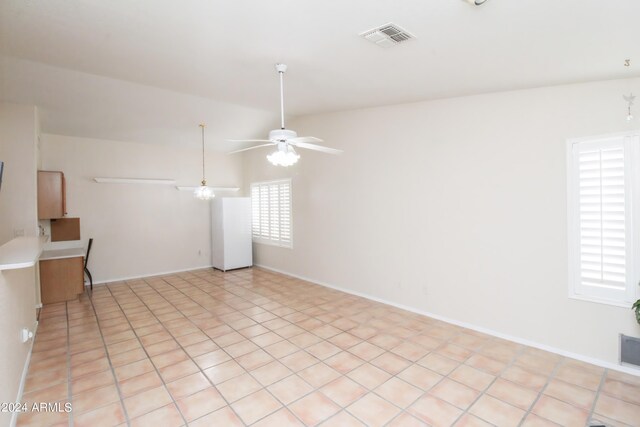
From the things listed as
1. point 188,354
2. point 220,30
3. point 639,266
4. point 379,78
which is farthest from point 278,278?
point 639,266

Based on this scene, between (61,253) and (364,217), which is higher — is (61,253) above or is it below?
below

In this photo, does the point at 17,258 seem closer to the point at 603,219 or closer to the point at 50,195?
the point at 50,195

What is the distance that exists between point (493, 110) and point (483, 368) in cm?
283

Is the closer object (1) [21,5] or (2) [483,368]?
(1) [21,5]

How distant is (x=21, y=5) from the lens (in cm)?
221

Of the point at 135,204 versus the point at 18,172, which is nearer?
the point at 18,172

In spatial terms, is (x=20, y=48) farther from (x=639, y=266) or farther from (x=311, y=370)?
(x=639, y=266)

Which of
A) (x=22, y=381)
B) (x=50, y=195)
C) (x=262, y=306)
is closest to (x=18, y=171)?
(x=50, y=195)

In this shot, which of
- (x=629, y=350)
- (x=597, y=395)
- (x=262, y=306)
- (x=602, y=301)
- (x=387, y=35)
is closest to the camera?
(x=387, y=35)

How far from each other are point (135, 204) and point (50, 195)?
1698 millimetres

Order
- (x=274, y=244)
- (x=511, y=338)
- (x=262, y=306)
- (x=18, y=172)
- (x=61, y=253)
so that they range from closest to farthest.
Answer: (x=511, y=338), (x=18, y=172), (x=262, y=306), (x=61, y=253), (x=274, y=244)

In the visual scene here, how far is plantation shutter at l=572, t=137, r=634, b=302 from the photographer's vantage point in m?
2.83

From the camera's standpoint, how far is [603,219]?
116 inches

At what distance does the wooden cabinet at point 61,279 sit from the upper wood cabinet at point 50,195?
778 mm
